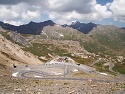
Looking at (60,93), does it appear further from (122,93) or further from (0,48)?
(0,48)

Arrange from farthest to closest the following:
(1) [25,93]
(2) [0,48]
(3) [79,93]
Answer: (2) [0,48], (3) [79,93], (1) [25,93]

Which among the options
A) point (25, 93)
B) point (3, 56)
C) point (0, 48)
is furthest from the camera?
point (0, 48)

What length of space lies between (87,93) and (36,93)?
32.5ft

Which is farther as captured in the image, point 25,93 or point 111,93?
point 111,93

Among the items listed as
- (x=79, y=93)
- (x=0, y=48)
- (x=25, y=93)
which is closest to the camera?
(x=25, y=93)

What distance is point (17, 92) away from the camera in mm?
40844

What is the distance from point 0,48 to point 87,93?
6601 inches

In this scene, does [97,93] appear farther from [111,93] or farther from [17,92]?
[17,92]

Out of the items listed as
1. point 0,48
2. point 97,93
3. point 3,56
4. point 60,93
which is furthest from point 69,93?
point 0,48

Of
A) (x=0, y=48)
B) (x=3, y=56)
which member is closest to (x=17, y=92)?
(x=3, y=56)

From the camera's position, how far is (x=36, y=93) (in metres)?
40.5

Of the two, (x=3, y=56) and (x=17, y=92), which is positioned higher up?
(x=3, y=56)

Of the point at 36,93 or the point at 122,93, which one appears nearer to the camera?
the point at 36,93

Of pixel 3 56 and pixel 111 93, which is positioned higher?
pixel 3 56
